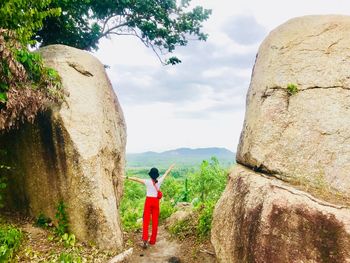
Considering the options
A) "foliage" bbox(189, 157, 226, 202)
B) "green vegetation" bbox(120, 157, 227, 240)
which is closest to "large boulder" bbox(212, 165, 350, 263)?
"green vegetation" bbox(120, 157, 227, 240)

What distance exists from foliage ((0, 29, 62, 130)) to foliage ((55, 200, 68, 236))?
2508 mm

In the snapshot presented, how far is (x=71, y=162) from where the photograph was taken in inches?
378

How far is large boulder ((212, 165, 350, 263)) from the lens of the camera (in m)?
6.37

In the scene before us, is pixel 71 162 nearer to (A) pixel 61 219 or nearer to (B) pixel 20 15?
(A) pixel 61 219

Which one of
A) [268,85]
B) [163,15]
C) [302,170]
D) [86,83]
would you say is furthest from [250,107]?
[163,15]

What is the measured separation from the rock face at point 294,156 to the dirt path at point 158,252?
2.41m

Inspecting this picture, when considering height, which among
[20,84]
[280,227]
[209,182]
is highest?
[20,84]

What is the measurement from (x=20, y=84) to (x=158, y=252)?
241 inches

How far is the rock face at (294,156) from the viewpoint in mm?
6660

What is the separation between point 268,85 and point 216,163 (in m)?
14.6

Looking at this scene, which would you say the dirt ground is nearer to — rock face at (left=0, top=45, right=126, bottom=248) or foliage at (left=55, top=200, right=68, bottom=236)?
rock face at (left=0, top=45, right=126, bottom=248)

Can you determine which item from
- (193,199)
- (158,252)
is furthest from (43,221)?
(193,199)

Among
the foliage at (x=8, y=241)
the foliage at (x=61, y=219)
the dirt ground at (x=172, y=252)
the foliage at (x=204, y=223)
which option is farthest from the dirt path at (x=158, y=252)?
the foliage at (x=8, y=241)

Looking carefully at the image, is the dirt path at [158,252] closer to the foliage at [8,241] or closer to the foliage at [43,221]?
the foliage at [43,221]
